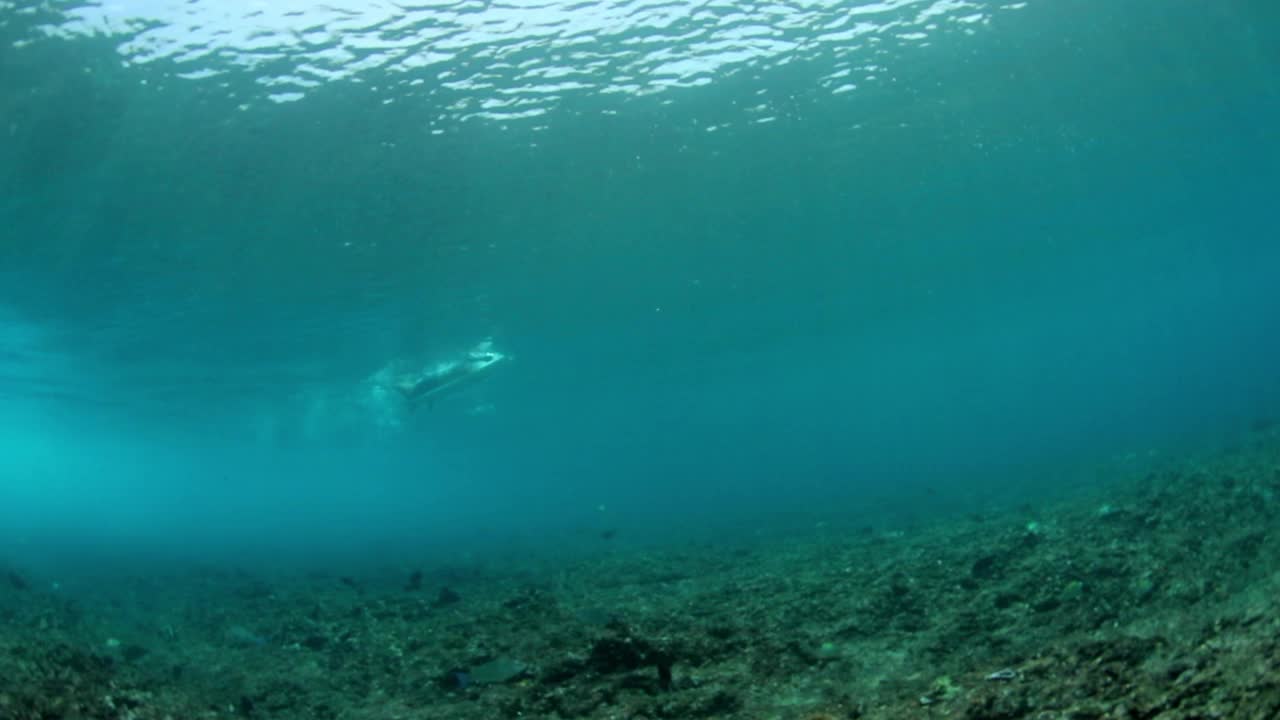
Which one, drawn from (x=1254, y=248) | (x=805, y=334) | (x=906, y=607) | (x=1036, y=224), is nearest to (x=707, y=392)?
(x=805, y=334)

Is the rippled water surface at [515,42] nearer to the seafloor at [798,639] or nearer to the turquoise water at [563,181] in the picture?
the turquoise water at [563,181]

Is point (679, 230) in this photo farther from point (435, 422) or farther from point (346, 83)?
point (435, 422)

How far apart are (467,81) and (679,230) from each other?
11.7m

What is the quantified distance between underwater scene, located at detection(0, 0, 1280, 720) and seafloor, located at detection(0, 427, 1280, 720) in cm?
6

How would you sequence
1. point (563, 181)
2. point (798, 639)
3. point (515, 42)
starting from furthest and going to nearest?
point (563, 181), point (515, 42), point (798, 639)

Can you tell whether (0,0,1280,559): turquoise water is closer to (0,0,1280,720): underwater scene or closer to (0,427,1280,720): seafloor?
(0,0,1280,720): underwater scene

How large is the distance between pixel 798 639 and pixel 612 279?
22587mm

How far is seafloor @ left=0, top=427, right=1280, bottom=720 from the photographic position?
5.02 metres

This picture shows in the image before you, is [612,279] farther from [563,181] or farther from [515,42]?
[515,42]

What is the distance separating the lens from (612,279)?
2953cm

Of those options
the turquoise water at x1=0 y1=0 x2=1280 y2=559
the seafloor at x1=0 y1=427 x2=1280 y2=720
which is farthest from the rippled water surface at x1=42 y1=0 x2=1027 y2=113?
the seafloor at x1=0 y1=427 x2=1280 y2=720

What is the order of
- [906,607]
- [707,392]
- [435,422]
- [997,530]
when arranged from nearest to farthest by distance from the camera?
[906,607] → [997,530] → [435,422] → [707,392]

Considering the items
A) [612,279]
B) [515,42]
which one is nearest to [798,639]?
[515,42]

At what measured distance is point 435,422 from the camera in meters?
64.5
